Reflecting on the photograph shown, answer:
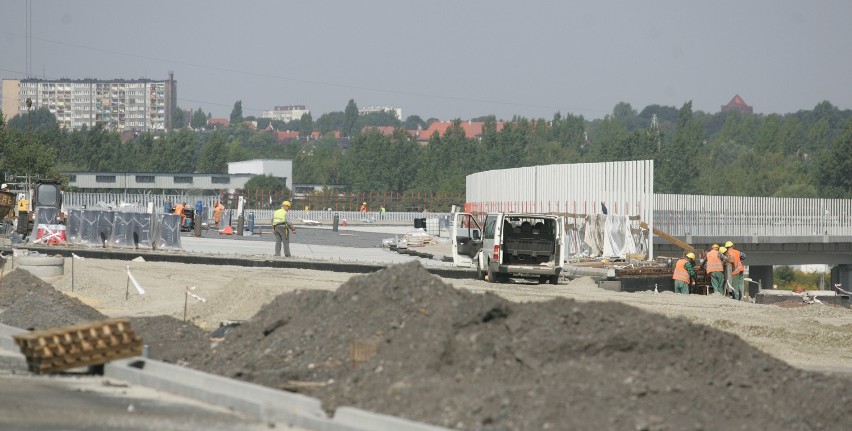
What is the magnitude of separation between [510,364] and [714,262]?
21.1 m

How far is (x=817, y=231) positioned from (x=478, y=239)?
88.1ft

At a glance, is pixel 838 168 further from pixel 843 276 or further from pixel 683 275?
pixel 683 275

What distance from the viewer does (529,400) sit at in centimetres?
1032

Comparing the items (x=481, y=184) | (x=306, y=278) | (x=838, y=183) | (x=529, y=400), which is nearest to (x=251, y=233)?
(x=481, y=184)

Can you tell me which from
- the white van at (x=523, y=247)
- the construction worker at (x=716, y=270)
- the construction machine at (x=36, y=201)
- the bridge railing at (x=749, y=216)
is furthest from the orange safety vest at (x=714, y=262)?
the construction machine at (x=36, y=201)

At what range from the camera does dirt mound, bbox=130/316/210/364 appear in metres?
15.0

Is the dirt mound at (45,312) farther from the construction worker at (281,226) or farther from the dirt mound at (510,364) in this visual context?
the construction worker at (281,226)

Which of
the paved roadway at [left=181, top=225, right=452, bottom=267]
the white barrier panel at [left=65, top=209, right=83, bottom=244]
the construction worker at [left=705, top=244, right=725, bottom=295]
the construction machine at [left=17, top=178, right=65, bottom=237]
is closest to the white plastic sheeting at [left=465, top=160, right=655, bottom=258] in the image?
the paved roadway at [left=181, top=225, right=452, bottom=267]

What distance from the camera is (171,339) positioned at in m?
16.3

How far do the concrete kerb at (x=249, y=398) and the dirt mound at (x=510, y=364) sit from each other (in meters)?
0.38

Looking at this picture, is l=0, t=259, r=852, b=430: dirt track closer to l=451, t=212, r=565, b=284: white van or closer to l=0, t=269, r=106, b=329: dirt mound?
l=0, t=269, r=106, b=329: dirt mound

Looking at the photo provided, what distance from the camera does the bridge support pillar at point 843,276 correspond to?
5674cm

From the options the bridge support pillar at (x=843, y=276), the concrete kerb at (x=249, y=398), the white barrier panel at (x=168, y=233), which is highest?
the white barrier panel at (x=168, y=233)

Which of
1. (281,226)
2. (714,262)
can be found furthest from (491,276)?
(281,226)
